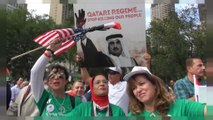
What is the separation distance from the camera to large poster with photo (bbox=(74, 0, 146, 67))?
2.01m

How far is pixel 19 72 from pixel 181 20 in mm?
1219

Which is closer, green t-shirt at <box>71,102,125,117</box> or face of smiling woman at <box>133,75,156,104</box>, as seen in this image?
face of smiling woman at <box>133,75,156,104</box>

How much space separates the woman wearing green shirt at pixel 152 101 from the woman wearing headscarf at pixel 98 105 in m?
0.16

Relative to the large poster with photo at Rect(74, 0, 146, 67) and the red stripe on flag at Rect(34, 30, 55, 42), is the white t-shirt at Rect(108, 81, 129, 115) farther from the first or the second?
the red stripe on flag at Rect(34, 30, 55, 42)

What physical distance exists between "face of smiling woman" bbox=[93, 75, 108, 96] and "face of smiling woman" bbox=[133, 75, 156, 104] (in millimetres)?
337

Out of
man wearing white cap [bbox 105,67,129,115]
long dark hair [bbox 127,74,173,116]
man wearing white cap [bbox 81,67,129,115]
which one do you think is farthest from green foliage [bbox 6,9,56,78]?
long dark hair [bbox 127,74,173,116]

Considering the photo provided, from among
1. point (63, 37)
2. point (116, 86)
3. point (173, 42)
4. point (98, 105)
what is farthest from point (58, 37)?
point (173, 42)

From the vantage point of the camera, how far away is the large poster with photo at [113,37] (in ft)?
6.59

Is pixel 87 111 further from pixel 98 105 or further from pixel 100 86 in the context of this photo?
pixel 100 86

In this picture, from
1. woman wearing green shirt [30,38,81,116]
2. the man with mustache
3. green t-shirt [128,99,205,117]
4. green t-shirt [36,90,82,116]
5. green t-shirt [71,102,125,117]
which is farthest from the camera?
the man with mustache

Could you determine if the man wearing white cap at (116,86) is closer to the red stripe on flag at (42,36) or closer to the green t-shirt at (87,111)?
the green t-shirt at (87,111)

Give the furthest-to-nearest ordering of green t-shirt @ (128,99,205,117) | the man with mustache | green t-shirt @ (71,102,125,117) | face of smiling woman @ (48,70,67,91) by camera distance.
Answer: the man with mustache
face of smiling woman @ (48,70,67,91)
green t-shirt @ (71,102,125,117)
green t-shirt @ (128,99,205,117)

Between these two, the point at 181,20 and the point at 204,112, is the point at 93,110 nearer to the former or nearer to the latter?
the point at 204,112

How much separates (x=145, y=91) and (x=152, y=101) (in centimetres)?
6
